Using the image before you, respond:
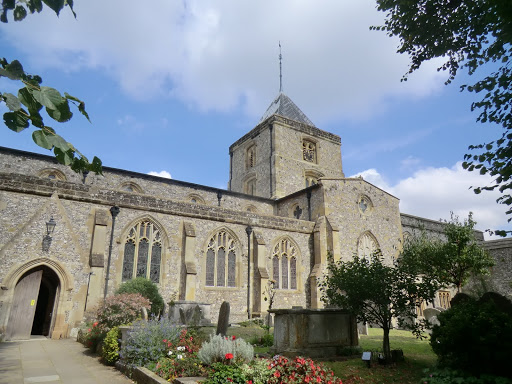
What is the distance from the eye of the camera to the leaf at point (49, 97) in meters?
2.41

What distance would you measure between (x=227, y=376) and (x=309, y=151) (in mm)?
27930

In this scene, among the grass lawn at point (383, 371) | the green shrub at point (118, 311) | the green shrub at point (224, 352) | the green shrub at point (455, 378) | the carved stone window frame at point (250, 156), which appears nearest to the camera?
the green shrub at point (455, 378)

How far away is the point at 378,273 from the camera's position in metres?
9.41

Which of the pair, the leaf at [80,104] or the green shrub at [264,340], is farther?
the green shrub at [264,340]

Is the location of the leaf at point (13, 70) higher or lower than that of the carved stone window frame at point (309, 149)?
lower

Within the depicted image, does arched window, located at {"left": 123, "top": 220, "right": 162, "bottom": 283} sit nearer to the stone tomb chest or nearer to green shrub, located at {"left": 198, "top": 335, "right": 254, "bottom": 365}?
the stone tomb chest

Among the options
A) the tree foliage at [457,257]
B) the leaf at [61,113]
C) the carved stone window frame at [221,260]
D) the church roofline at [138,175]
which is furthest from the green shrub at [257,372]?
the church roofline at [138,175]

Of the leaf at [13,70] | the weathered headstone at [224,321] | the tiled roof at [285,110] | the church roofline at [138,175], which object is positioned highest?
the tiled roof at [285,110]

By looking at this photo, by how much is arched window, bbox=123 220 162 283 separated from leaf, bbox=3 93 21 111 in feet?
46.4

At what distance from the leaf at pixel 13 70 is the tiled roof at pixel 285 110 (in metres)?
33.2

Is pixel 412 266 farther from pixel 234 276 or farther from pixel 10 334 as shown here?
pixel 10 334

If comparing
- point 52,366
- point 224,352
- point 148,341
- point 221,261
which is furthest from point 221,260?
point 224,352

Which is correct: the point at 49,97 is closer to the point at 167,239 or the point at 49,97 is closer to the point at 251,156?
the point at 167,239

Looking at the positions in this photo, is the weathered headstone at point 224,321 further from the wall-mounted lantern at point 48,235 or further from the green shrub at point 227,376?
the wall-mounted lantern at point 48,235
